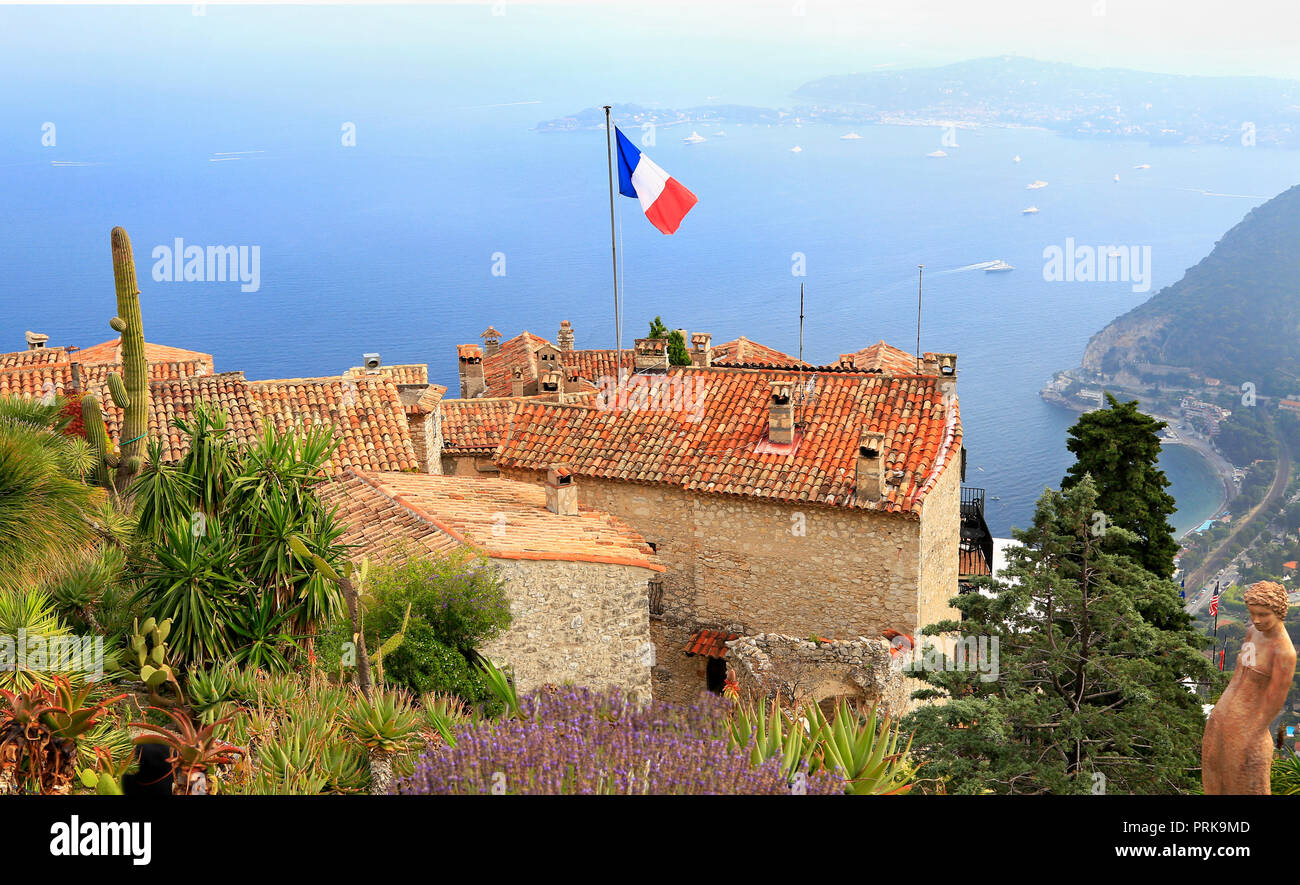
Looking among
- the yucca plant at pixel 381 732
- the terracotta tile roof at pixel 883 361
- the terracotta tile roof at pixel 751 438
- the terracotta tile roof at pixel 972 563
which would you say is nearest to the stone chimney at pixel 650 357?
the terracotta tile roof at pixel 751 438

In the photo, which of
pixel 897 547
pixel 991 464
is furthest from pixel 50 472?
pixel 991 464

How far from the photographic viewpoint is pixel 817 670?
58.0ft

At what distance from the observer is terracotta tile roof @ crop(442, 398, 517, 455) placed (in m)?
25.0

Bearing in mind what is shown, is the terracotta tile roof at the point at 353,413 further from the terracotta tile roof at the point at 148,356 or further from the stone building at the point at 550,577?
the terracotta tile roof at the point at 148,356

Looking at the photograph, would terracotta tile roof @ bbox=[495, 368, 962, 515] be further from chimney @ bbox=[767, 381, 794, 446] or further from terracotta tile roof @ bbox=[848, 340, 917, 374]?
terracotta tile roof @ bbox=[848, 340, 917, 374]

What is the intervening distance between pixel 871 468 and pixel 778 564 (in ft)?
8.50

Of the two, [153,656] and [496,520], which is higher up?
[496,520]

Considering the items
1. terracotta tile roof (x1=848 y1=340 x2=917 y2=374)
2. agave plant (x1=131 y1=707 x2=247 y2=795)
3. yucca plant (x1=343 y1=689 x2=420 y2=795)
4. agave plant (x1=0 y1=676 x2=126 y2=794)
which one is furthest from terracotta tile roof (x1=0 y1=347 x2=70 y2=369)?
agave plant (x1=131 y1=707 x2=247 y2=795)

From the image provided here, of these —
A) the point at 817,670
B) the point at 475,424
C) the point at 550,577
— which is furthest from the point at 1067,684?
the point at 475,424

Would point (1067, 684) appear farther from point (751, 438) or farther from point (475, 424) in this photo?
point (475, 424)

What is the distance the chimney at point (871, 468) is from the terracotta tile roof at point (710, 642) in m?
3.92

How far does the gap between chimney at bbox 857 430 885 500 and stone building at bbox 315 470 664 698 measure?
16.5 ft
